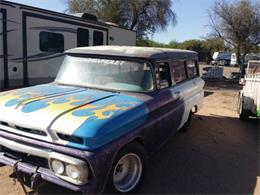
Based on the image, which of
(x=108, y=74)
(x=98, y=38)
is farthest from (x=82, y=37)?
(x=108, y=74)

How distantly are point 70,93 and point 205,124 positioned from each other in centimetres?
454

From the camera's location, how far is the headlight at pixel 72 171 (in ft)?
10.1

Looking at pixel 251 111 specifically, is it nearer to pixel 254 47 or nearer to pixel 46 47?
pixel 46 47

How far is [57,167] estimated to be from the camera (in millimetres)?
3166

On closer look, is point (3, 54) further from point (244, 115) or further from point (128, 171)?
point (244, 115)

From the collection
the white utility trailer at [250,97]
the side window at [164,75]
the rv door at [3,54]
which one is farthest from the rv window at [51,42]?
the white utility trailer at [250,97]

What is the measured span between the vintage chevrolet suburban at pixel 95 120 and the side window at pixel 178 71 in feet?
0.23

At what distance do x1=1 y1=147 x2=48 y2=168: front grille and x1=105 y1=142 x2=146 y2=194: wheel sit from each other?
730 mm

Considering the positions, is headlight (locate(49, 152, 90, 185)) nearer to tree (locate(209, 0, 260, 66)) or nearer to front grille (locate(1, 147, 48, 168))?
front grille (locate(1, 147, 48, 168))

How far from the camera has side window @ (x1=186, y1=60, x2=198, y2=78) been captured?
6449 mm

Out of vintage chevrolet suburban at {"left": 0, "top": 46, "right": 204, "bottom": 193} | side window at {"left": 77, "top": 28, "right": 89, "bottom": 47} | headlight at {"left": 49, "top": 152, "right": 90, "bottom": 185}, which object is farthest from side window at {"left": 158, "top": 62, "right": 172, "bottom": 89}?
side window at {"left": 77, "top": 28, "right": 89, "bottom": 47}

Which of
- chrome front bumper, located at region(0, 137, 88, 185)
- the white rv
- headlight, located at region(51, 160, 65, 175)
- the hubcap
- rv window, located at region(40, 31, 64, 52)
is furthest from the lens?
rv window, located at region(40, 31, 64, 52)

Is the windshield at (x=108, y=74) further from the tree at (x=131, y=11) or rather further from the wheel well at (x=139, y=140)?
the tree at (x=131, y=11)

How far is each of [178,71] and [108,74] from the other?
1.61 meters
